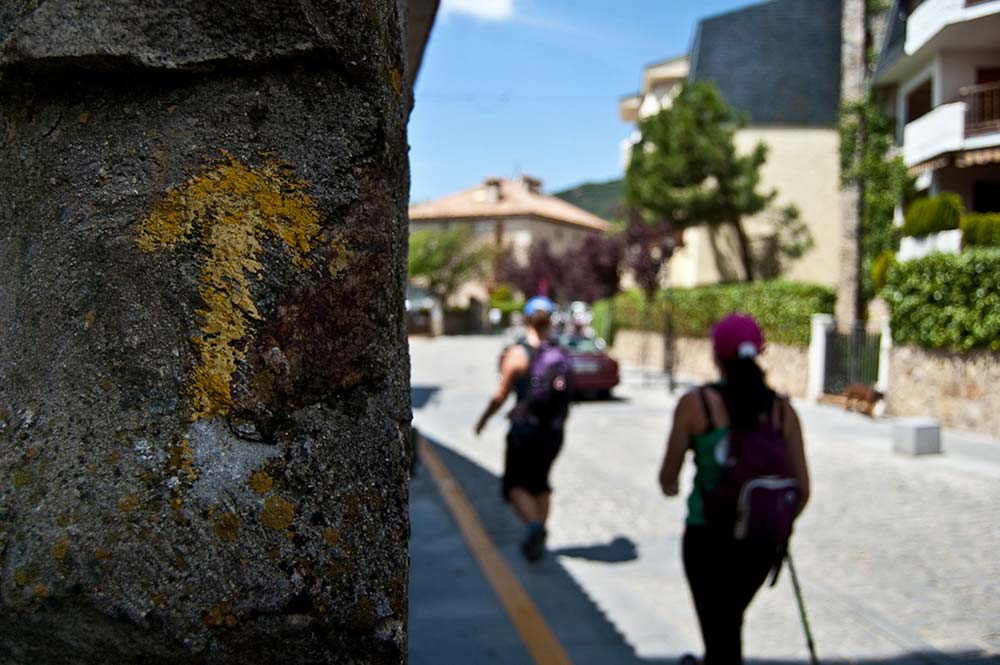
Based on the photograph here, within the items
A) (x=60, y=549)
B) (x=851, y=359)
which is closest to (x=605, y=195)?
(x=851, y=359)

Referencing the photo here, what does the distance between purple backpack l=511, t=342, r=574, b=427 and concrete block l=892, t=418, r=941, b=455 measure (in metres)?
8.26

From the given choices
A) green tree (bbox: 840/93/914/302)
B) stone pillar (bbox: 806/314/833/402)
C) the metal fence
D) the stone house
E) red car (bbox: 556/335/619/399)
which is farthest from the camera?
the stone house

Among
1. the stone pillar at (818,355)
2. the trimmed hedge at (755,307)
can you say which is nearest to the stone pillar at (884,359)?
the stone pillar at (818,355)

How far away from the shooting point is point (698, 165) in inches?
1163

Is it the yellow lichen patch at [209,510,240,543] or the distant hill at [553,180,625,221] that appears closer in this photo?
the yellow lichen patch at [209,510,240,543]

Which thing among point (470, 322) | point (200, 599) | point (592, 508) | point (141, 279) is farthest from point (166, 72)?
point (470, 322)

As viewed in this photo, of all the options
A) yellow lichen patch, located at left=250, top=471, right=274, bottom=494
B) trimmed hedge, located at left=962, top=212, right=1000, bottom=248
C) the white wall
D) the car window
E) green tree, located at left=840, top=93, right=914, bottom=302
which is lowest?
the car window

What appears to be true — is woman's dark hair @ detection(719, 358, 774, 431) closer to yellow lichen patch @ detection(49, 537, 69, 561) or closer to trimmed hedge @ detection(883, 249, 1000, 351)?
yellow lichen patch @ detection(49, 537, 69, 561)

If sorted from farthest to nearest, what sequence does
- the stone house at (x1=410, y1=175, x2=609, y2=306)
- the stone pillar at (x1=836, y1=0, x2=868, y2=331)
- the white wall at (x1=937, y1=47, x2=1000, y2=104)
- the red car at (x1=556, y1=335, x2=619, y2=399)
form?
the stone house at (x1=410, y1=175, x2=609, y2=306) < the stone pillar at (x1=836, y1=0, x2=868, y2=331) < the red car at (x1=556, y1=335, x2=619, y2=399) < the white wall at (x1=937, y1=47, x2=1000, y2=104)

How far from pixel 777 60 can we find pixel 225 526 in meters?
35.5

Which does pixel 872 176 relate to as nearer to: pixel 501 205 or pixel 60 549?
pixel 60 549

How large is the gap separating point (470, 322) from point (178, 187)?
67218 mm

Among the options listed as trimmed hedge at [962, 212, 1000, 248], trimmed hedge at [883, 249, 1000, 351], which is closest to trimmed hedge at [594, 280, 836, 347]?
trimmed hedge at [883, 249, 1000, 351]

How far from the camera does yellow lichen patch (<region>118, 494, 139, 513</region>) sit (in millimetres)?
1228
